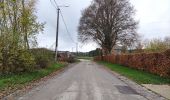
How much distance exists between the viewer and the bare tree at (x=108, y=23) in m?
71.2

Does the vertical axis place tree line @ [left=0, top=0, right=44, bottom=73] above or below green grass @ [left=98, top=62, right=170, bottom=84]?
above

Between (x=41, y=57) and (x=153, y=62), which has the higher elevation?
(x=41, y=57)

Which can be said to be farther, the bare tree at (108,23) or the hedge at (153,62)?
the bare tree at (108,23)

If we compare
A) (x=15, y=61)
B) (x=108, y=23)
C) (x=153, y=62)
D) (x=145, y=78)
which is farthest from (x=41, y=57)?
(x=108, y=23)

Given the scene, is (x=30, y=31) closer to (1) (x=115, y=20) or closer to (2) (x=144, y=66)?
(2) (x=144, y=66)

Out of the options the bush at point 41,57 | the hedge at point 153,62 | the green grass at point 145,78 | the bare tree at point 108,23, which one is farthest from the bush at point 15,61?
the bare tree at point 108,23

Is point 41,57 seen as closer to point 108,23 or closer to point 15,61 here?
point 15,61

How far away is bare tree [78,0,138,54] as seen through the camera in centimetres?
7119

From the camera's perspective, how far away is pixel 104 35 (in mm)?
74812

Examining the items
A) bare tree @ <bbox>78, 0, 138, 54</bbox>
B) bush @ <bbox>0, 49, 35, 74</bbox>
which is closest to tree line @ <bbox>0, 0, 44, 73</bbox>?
bush @ <bbox>0, 49, 35, 74</bbox>

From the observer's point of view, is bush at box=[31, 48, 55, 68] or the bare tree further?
the bare tree

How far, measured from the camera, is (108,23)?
240 feet

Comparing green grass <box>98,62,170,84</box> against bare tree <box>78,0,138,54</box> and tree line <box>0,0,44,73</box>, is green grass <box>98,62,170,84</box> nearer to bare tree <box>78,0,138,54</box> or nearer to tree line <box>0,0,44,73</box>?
tree line <box>0,0,44,73</box>

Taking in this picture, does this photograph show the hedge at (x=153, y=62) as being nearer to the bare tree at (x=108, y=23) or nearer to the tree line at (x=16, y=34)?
the tree line at (x=16, y=34)
